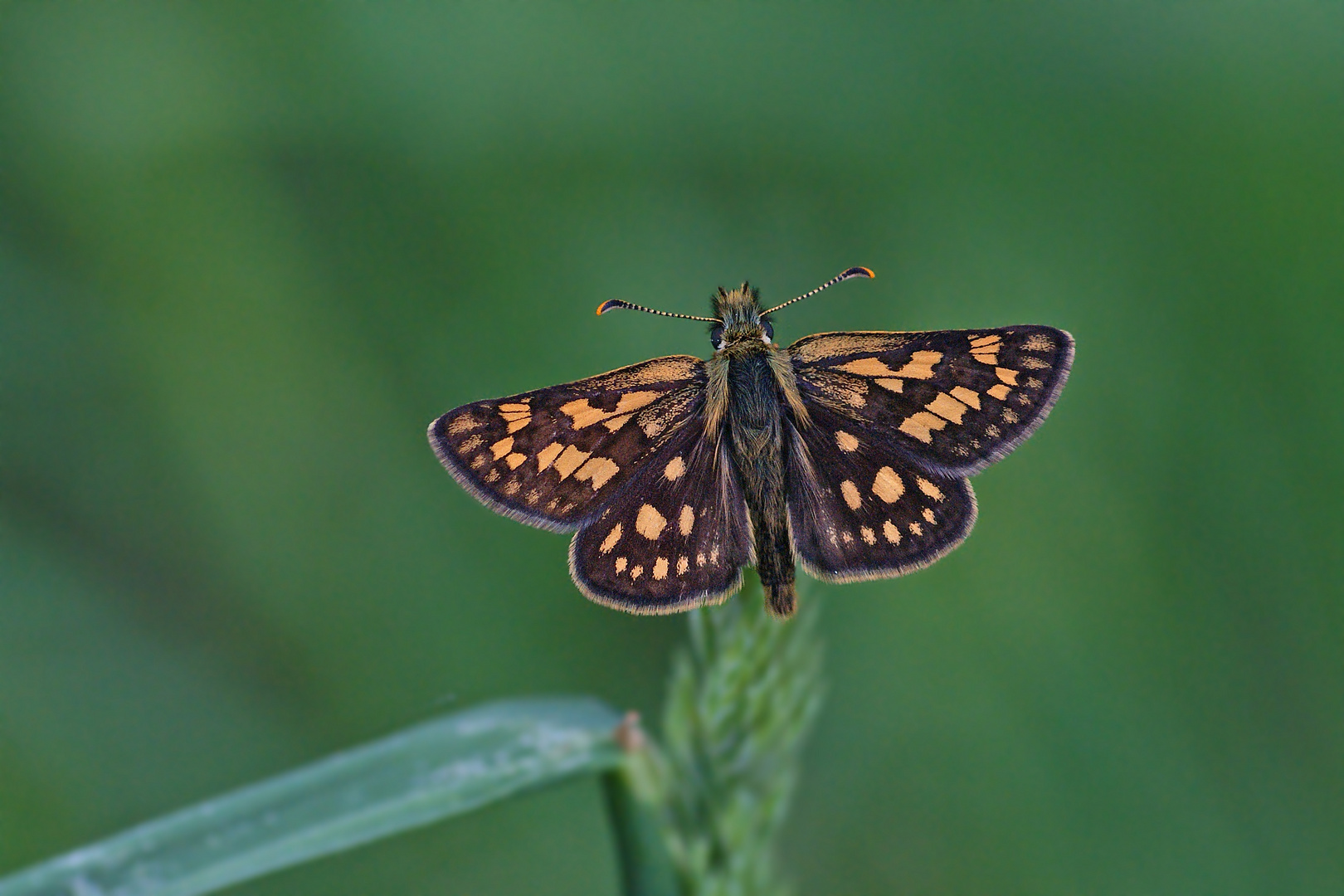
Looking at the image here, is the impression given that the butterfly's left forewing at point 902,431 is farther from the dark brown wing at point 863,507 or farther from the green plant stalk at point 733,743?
the green plant stalk at point 733,743

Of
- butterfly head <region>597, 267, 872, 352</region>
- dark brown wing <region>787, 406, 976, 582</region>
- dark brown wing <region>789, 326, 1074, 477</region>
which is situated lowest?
dark brown wing <region>787, 406, 976, 582</region>

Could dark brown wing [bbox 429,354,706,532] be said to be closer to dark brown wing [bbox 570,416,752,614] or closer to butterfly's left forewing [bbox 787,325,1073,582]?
dark brown wing [bbox 570,416,752,614]

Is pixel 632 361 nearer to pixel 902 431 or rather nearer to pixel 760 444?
pixel 760 444

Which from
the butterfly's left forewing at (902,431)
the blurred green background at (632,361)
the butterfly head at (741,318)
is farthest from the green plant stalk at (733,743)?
the blurred green background at (632,361)

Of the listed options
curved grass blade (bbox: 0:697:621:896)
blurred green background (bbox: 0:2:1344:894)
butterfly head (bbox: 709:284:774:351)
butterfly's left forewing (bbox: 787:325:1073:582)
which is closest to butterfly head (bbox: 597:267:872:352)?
butterfly head (bbox: 709:284:774:351)

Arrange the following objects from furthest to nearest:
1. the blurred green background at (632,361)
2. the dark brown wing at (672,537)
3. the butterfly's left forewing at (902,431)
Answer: the blurred green background at (632,361), the butterfly's left forewing at (902,431), the dark brown wing at (672,537)

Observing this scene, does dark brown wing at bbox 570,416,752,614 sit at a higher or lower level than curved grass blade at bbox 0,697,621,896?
higher

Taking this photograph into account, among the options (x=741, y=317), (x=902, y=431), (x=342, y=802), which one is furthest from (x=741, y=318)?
(x=342, y=802)

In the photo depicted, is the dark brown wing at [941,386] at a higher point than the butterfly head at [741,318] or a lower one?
lower
